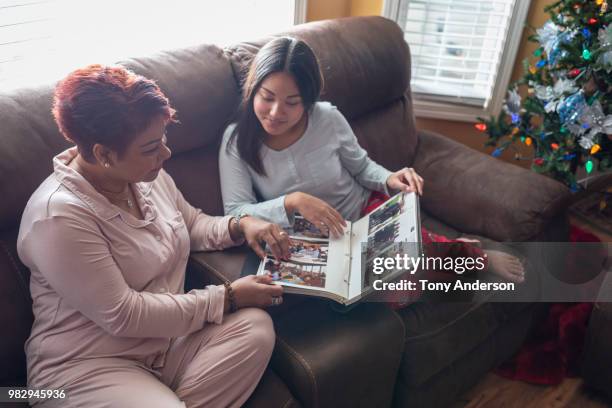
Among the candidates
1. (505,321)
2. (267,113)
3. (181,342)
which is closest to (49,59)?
(267,113)

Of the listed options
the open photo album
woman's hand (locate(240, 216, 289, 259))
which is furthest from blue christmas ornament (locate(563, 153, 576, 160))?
woman's hand (locate(240, 216, 289, 259))

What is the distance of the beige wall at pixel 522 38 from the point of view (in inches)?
94.2

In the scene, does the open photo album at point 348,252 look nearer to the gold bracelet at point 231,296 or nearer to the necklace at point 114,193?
the gold bracelet at point 231,296

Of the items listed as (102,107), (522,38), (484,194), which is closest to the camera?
(102,107)

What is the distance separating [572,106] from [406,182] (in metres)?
0.83

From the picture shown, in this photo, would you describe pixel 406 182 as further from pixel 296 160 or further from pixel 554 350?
pixel 554 350

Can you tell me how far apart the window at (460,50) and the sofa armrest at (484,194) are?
577mm

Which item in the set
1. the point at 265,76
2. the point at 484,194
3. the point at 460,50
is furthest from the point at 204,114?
the point at 460,50

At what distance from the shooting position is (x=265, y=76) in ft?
4.63

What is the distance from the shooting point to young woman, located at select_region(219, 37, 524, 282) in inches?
55.9

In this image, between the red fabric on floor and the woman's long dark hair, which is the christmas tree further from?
the woman's long dark hair

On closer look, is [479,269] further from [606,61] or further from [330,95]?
[606,61]

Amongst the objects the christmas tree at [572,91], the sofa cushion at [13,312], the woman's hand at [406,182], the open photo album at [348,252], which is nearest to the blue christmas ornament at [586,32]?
the christmas tree at [572,91]

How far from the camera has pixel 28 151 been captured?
1228 millimetres
